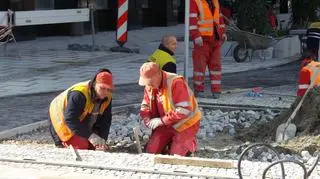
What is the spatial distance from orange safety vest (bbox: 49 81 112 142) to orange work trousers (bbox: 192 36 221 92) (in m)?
4.03

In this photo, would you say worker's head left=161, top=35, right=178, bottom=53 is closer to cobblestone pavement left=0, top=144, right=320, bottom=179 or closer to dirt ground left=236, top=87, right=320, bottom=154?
dirt ground left=236, top=87, right=320, bottom=154

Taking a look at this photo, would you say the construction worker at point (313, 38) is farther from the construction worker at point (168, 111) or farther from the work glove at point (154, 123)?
the work glove at point (154, 123)

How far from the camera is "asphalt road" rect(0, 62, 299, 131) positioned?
8703mm

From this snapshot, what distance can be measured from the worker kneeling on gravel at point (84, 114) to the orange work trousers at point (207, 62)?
3.97m

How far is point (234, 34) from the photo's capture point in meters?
14.9

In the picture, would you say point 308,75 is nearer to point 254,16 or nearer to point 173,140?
point 173,140

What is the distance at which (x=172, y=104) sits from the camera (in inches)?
250

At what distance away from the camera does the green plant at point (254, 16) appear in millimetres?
17000

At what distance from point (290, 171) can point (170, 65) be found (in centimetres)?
337

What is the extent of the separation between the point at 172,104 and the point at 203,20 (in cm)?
424

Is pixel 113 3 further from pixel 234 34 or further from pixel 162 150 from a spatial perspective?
pixel 162 150

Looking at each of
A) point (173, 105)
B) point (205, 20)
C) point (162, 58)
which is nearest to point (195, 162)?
point (173, 105)

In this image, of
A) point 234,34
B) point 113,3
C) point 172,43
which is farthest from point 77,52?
point 172,43

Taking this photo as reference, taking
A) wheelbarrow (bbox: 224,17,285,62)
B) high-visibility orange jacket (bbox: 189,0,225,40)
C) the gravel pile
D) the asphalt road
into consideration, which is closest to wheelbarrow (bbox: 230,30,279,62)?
wheelbarrow (bbox: 224,17,285,62)
